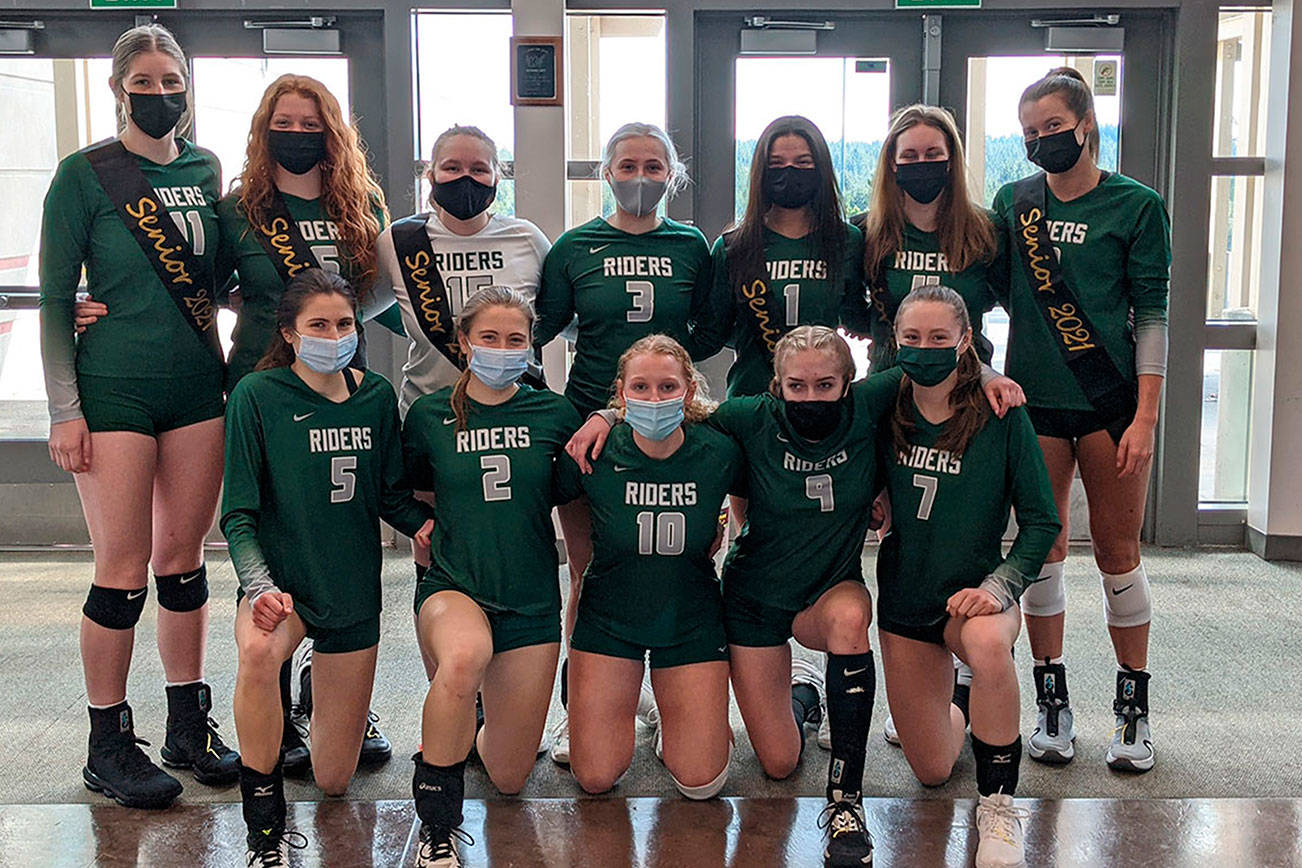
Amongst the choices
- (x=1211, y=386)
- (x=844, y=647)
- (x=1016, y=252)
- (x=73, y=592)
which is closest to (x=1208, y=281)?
(x=1211, y=386)

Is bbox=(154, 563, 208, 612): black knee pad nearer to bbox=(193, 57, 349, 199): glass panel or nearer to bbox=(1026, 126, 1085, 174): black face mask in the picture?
bbox=(1026, 126, 1085, 174): black face mask

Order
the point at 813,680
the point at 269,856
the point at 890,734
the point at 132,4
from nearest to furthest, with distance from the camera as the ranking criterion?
the point at 269,856, the point at 890,734, the point at 813,680, the point at 132,4

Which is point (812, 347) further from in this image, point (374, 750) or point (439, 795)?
point (374, 750)

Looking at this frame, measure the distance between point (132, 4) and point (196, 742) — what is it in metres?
3.56

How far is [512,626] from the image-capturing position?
3.08 m

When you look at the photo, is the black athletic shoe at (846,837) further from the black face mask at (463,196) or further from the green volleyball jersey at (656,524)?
the black face mask at (463,196)


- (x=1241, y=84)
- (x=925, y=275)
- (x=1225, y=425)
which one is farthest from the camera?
(x=1225, y=425)

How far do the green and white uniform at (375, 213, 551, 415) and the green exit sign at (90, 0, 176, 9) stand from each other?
280 cm

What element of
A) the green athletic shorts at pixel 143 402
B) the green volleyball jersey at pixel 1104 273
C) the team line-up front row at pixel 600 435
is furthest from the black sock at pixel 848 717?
the green athletic shorts at pixel 143 402

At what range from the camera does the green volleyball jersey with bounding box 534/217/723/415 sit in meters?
3.35

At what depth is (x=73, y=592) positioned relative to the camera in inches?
201

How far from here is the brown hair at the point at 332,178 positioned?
10.4 ft

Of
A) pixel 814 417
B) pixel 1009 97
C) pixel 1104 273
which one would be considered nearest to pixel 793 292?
pixel 814 417

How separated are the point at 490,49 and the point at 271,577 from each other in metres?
3.39
